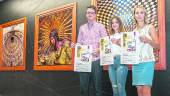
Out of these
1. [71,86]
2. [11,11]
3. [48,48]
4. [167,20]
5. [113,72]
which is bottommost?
[71,86]

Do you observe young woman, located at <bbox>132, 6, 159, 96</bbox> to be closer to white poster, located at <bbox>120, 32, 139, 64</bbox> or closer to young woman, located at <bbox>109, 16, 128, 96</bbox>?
white poster, located at <bbox>120, 32, 139, 64</bbox>

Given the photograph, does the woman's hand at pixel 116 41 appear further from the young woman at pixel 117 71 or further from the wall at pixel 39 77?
the wall at pixel 39 77

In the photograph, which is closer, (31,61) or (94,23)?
(94,23)

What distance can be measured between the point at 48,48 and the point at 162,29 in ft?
9.39

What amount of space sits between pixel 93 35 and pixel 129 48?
3.06 feet

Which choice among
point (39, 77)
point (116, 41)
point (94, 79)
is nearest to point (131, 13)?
point (116, 41)

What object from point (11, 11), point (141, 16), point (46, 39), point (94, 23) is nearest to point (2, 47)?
point (11, 11)

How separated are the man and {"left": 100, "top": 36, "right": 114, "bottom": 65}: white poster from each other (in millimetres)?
221

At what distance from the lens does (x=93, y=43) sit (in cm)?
444

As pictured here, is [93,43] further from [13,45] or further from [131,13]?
[13,45]

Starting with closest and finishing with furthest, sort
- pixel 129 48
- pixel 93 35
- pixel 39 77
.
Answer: pixel 129 48 < pixel 93 35 < pixel 39 77

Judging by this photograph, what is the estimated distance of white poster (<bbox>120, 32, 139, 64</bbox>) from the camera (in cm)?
360

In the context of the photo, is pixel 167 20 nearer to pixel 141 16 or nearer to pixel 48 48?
pixel 141 16

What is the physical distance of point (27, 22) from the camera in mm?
6758
